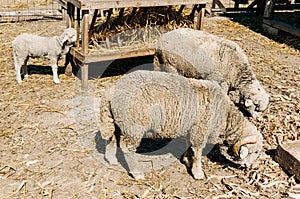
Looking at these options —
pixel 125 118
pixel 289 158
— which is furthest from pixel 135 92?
pixel 289 158

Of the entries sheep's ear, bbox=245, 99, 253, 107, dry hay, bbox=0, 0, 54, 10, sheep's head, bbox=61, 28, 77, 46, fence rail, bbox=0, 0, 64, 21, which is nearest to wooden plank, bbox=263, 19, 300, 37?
sheep's ear, bbox=245, 99, 253, 107

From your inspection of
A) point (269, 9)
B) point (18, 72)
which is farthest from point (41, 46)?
point (269, 9)

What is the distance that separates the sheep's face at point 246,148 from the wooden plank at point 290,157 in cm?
53

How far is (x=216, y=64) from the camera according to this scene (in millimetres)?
5973

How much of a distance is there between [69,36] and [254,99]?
3132mm

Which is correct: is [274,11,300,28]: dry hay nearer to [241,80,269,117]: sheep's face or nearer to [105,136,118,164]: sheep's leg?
[241,80,269,117]: sheep's face

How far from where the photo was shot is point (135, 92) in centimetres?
413

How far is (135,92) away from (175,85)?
18.9 inches

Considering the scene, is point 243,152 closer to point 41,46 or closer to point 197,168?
point 197,168

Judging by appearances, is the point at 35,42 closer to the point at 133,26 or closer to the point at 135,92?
the point at 133,26

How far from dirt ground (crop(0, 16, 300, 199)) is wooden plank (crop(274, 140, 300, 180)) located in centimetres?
9

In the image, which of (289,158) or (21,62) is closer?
(289,158)

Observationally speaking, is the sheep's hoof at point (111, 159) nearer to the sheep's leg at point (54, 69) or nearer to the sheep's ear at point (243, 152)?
the sheep's ear at point (243, 152)

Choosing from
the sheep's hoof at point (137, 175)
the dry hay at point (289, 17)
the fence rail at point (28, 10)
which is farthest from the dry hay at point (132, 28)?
the dry hay at point (289, 17)
